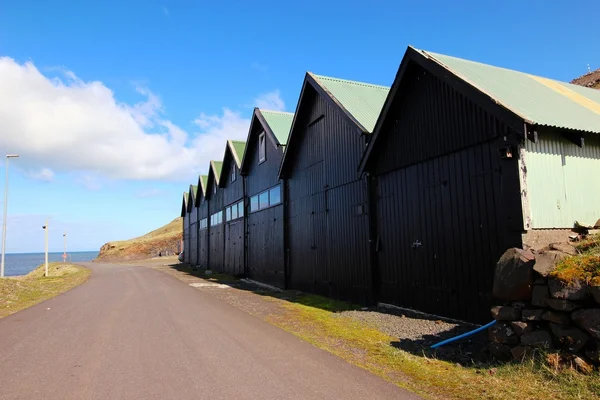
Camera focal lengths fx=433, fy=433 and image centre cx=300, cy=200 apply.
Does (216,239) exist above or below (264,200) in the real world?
below

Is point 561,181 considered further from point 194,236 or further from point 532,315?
point 194,236

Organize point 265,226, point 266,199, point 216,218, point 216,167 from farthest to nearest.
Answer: point 216,167, point 216,218, point 266,199, point 265,226

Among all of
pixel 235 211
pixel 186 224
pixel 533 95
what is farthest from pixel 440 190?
pixel 186 224

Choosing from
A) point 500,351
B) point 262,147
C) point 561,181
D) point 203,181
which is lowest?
point 500,351

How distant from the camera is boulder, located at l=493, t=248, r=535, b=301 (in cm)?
652

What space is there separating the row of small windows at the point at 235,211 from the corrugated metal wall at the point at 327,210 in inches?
331

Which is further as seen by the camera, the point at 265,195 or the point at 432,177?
the point at 265,195

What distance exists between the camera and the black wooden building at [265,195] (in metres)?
21.3

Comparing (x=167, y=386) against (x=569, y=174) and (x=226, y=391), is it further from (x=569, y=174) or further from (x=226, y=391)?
(x=569, y=174)

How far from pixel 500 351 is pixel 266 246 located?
17.1 metres

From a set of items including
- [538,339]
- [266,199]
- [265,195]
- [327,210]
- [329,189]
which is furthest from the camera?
[265,195]

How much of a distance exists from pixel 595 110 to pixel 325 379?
9.90 meters

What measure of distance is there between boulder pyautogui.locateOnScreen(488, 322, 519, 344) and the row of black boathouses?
7.81ft

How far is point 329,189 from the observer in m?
16.2
